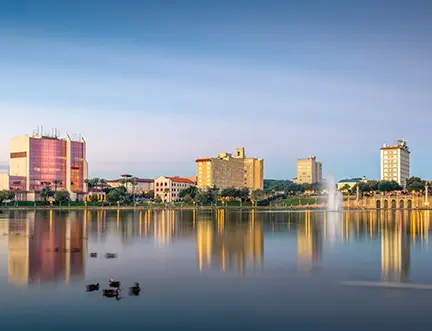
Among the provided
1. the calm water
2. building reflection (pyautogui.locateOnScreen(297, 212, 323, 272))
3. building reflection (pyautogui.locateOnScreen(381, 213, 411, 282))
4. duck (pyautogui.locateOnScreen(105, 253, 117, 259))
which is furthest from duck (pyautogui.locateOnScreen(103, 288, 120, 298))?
building reflection (pyautogui.locateOnScreen(381, 213, 411, 282))

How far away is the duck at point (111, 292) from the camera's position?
24.9 metres

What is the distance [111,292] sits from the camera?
2522 centimetres

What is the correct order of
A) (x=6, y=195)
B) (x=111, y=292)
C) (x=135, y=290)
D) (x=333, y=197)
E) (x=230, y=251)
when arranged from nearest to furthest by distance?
1. (x=111, y=292)
2. (x=135, y=290)
3. (x=230, y=251)
4. (x=333, y=197)
5. (x=6, y=195)

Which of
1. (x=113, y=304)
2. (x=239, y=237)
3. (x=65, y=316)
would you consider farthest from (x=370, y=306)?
(x=239, y=237)

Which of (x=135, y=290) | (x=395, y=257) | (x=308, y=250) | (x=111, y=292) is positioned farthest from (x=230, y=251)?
(x=111, y=292)

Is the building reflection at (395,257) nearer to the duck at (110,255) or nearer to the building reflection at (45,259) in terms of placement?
the building reflection at (45,259)

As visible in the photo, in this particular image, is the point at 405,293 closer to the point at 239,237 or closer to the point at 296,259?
the point at 296,259

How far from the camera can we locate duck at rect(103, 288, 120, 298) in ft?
81.8

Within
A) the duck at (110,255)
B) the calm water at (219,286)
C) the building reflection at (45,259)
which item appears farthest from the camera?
the duck at (110,255)

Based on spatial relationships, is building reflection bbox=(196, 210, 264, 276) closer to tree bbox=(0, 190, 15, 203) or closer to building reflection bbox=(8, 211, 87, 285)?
building reflection bbox=(8, 211, 87, 285)

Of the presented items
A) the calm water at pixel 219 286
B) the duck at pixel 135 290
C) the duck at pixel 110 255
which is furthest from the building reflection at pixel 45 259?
the duck at pixel 135 290

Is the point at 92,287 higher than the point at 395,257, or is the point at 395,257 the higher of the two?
the point at 92,287

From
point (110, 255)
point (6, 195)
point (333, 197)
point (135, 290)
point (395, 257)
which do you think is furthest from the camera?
point (6, 195)

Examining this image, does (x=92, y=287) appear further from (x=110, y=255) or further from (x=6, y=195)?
(x=6, y=195)
